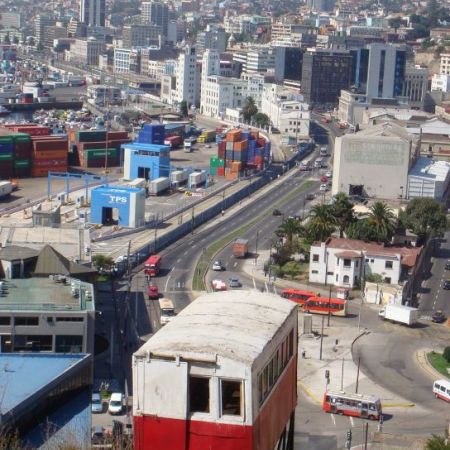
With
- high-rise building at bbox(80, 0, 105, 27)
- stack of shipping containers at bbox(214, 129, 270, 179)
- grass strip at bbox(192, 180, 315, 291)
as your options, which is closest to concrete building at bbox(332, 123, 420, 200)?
grass strip at bbox(192, 180, 315, 291)

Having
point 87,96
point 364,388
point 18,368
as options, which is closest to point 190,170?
point 364,388

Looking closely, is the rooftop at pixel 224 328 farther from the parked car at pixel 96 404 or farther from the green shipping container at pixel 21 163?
the green shipping container at pixel 21 163

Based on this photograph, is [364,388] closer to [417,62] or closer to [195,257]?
[195,257]

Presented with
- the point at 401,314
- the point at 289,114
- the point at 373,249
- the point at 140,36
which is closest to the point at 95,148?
the point at 289,114

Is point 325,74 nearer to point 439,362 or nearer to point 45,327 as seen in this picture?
point 439,362

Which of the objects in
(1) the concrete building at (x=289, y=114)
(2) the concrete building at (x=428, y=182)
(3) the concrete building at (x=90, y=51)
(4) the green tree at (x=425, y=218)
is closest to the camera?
(4) the green tree at (x=425, y=218)

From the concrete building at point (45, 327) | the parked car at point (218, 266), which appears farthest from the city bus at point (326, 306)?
the concrete building at point (45, 327)
